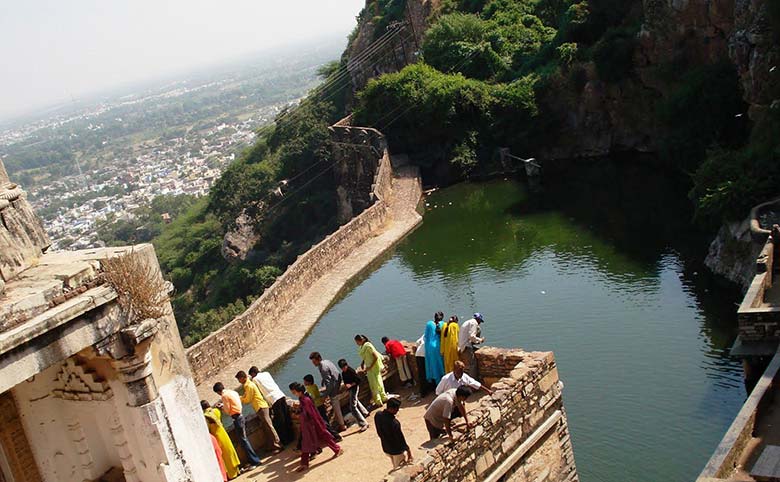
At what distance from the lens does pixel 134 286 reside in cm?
823

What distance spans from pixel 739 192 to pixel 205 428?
15355 millimetres

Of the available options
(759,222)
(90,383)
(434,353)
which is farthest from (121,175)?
(90,383)

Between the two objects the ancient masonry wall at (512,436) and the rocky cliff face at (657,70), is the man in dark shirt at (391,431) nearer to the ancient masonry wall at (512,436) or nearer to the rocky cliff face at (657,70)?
the ancient masonry wall at (512,436)

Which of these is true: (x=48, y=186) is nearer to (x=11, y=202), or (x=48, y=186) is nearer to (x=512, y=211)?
(x=512, y=211)

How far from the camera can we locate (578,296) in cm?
2138

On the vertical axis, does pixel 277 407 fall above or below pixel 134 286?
below

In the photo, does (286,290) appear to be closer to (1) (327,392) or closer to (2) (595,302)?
(2) (595,302)

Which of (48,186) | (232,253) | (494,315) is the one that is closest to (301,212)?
(232,253)

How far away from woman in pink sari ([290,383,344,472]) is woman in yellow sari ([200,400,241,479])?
854 mm

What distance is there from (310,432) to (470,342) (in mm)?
2555

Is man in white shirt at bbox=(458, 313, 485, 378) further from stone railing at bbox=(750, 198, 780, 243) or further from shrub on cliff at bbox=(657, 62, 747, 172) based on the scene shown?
shrub on cliff at bbox=(657, 62, 747, 172)

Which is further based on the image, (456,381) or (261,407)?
(261,407)

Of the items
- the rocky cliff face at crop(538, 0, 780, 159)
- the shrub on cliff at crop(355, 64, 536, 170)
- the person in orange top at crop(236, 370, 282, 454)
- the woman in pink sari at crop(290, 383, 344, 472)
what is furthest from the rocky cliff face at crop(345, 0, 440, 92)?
the woman in pink sari at crop(290, 383, 344, 472)

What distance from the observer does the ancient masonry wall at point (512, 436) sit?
984 cm
